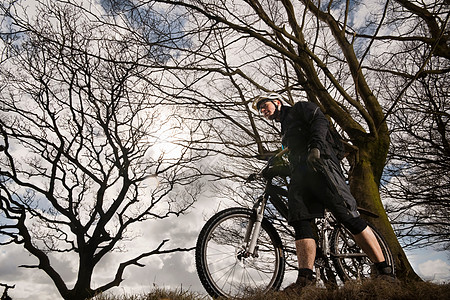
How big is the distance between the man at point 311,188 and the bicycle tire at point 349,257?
45cm

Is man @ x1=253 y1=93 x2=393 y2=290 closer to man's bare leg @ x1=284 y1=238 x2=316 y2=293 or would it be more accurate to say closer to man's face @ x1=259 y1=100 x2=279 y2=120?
man's bare leg @ x1=284 y1=238 x2=316 y2=293

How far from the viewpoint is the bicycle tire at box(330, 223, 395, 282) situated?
349cm

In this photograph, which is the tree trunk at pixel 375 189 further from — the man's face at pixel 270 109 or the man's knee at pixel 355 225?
the man's face at pixel 270 109

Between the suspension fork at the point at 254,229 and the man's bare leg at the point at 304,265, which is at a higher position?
the suspension fork at the point at 254,229

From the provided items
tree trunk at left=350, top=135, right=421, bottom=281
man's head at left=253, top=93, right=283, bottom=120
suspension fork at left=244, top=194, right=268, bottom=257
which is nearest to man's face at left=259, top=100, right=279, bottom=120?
man's head at left=253, top=93, right=283, bottom=120

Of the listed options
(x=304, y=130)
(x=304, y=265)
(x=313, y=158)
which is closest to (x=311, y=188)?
(x=313, y=158)

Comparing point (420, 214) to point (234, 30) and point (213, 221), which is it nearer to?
point (234, 30)

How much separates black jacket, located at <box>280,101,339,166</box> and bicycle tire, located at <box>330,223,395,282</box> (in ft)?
3.95

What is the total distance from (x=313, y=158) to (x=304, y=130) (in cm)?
50

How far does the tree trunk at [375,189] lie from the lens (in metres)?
4.16

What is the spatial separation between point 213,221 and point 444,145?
730cm

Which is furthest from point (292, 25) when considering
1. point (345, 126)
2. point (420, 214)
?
point (420, 214)

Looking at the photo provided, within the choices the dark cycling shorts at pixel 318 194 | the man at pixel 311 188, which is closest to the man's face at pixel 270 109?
the man at pixel 311 188

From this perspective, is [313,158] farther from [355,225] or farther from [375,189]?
[375,189]
